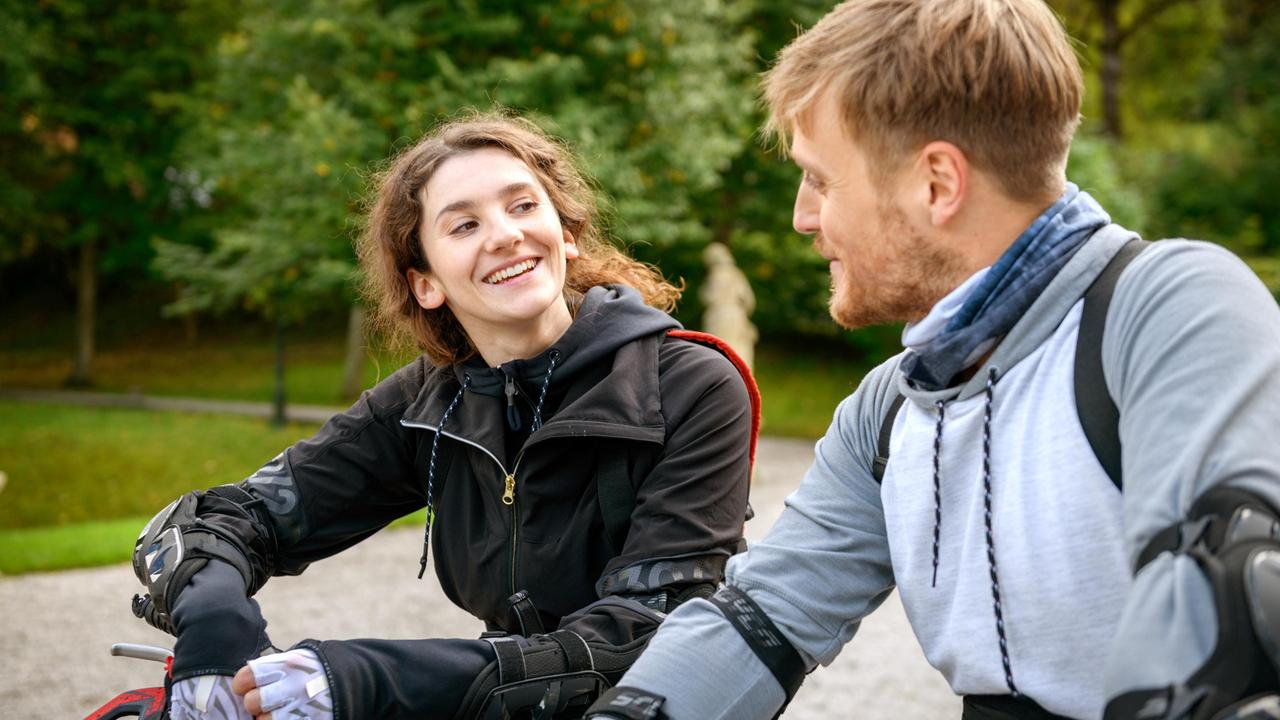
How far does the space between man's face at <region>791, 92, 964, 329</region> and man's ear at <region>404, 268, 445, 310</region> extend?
1285 millimetres

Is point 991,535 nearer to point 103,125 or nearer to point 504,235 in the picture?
point 504,235

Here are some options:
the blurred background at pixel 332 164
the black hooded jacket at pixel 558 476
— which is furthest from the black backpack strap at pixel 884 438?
the blurred background at pixel 332 164

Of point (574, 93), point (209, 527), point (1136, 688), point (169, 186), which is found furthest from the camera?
point (169, 186)

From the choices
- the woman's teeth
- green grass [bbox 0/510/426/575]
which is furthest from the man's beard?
green grass [bbox 0/510/426/575]

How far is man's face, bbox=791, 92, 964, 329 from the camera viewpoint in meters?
1.75

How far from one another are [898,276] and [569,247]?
1348 millimetres

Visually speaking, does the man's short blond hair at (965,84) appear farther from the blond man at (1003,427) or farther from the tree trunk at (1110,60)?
the tree trunk at (1110,60)

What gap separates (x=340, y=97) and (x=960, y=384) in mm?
12880

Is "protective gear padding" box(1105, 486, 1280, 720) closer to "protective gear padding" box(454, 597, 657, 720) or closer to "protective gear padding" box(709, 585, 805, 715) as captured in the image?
"protective gear padding" box(709, 585, 805, 715)

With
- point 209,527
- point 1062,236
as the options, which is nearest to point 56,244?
point 209,527

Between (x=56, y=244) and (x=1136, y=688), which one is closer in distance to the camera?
(x=1136, y=688)

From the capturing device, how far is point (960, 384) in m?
1.75

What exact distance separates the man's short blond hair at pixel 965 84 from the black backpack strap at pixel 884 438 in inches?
15.6

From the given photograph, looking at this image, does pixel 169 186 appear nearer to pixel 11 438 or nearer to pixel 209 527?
pixel 11 438
